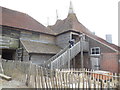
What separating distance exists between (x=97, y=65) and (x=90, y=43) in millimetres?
3048

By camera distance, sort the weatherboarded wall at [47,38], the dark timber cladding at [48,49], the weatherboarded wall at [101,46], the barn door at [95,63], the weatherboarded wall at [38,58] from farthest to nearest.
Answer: the weatherboarded wall at [47,38]
the barn door at [95,63]
the weatherboarded wall at [38,58]
the weatherboarded wall at [101,46]
the dark timber cladding at [48,49]

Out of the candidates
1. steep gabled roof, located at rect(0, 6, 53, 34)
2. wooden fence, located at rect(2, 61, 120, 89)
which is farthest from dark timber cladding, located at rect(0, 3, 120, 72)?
wooden fence, located at rect(2, 61, 120, 89)

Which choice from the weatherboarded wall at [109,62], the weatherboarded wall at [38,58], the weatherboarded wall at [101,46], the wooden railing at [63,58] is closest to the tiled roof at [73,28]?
the weatherboarded wall at [101,46]

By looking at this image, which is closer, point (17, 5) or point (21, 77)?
point (21, 77)

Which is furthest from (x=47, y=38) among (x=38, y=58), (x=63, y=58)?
(x=63, y=58)

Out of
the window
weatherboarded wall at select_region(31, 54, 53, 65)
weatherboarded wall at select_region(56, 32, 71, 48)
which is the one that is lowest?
weatherboarded wall at select_region(31, 54, 53, 65)

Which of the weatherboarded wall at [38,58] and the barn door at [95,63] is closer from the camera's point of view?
the weatherboarded wall at [38,58]

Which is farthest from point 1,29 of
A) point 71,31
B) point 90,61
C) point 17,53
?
point 90,61

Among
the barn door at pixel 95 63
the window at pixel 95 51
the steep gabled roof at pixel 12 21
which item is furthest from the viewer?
the steep gabled roof at pixel 12 21

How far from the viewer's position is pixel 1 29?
42.8 feet

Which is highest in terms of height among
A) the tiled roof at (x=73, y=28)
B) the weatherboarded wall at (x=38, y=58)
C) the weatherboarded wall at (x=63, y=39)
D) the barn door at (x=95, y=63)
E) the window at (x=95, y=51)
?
the tiled roof at (x=73, y=28)

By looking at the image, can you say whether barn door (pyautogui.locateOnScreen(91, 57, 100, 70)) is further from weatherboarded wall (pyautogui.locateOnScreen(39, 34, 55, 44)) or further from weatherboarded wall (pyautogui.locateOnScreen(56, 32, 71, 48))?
weatherboarded wall (pyautogui.locateOnScreen(39, 34, 55, 44))

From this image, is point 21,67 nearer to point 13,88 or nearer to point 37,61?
point 13,88

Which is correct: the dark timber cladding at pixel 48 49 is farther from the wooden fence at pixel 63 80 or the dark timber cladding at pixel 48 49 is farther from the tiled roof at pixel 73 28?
the wooden fence at pixel 63 80
